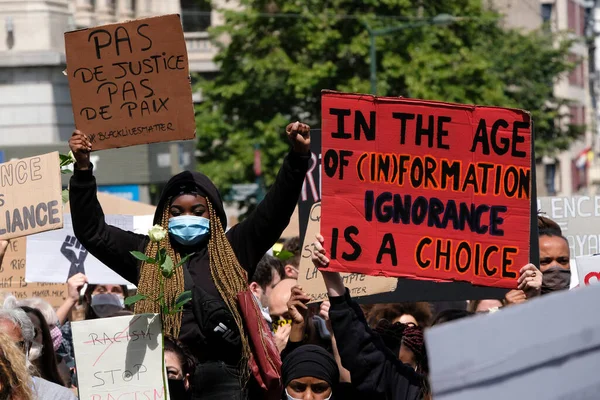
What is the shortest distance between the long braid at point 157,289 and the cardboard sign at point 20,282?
3289mm

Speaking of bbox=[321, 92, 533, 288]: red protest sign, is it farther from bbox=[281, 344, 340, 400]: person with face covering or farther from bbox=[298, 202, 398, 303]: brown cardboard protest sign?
bbox=[298, 202, 398, 303]: brown cardboard protest sign

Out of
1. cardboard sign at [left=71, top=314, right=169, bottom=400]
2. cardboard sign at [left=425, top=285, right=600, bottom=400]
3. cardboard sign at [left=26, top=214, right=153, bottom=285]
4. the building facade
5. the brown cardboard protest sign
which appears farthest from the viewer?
the building facade

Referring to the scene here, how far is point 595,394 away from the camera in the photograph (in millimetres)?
2049

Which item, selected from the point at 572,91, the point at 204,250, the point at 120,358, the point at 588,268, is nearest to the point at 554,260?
the point at 588,268

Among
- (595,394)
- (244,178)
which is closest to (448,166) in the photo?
(595,394)

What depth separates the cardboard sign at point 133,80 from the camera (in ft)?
16.9

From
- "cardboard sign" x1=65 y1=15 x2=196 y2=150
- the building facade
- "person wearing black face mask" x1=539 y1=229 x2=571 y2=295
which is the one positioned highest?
"cardboard sign" x1=65 y1=15 x2=196 y2=150

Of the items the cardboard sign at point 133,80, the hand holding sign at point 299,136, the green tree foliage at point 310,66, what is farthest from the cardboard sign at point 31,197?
the green tree foliage at point 310,66

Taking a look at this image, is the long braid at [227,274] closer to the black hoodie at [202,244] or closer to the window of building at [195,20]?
the black hoodie at [202,244]

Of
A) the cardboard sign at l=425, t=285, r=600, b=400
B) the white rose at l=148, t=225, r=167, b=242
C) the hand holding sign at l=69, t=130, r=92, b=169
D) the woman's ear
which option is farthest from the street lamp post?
the cardboard sign at l=425, t=285, r=600, b=400

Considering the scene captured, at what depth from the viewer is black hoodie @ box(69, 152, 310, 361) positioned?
4.61m

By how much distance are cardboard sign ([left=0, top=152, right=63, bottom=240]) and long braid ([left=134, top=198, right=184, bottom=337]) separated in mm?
1467

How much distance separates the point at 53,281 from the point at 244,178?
20.5 metres

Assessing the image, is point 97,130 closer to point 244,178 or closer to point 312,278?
point 312,278
